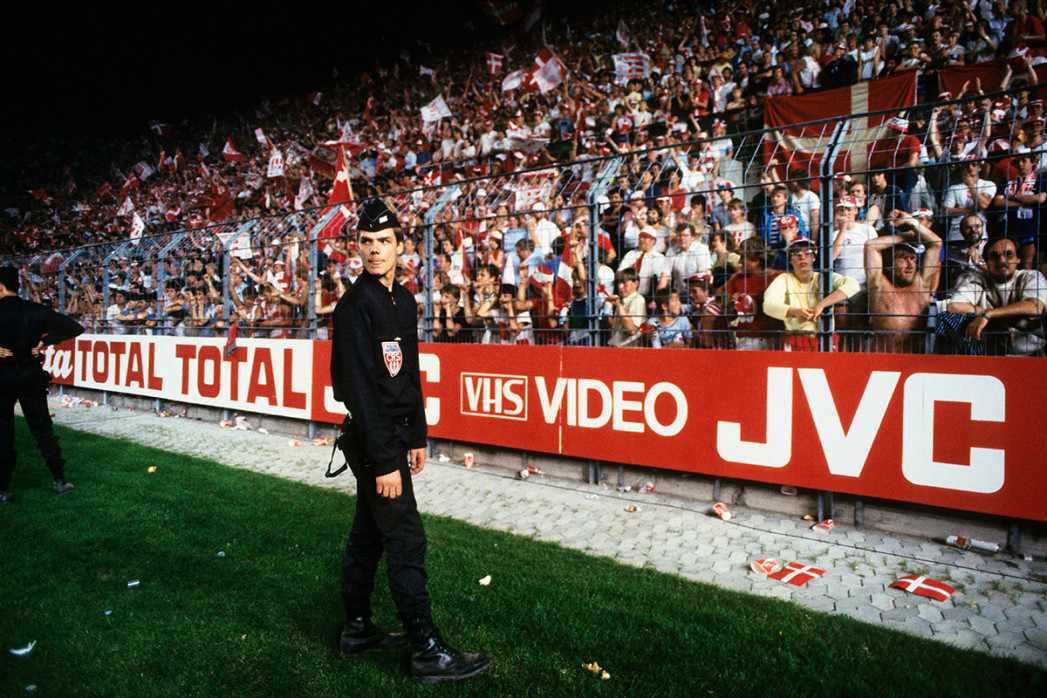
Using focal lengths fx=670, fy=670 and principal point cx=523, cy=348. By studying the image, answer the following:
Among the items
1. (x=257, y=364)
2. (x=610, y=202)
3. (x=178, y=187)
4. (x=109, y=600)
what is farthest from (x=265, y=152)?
(x=109, y=600)

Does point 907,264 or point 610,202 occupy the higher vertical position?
point 610,202

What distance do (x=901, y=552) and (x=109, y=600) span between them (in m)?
5.51

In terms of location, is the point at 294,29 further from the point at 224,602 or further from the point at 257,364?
the point at 224,602

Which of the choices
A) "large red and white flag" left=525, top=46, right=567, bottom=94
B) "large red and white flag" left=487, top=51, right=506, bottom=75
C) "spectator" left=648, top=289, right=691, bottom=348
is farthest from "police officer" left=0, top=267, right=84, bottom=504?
"large red and white flag" left=487, top=51, right=506, bottom=75

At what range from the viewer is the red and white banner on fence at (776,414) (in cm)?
483

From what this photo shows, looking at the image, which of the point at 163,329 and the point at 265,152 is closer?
the point at 163,329

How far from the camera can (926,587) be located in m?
4.36

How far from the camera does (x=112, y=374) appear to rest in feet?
43.6

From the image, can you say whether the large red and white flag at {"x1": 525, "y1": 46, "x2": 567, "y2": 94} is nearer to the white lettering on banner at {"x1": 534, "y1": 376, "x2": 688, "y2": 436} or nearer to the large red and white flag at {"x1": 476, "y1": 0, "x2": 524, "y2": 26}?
the white lettering on banner at {"x1": 534, "y1": 376, "x2": 688, "y2": 436}

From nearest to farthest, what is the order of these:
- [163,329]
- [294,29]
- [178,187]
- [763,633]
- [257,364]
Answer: [763,633]
[257,364]
[163,329]
[178,187]
[294,29]

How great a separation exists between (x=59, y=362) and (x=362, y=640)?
14675mm

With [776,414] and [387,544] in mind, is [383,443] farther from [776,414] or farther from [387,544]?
[776,414]

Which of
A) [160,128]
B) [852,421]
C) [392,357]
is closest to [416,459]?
[392,357]

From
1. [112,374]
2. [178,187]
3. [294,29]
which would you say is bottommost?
[112,374]
